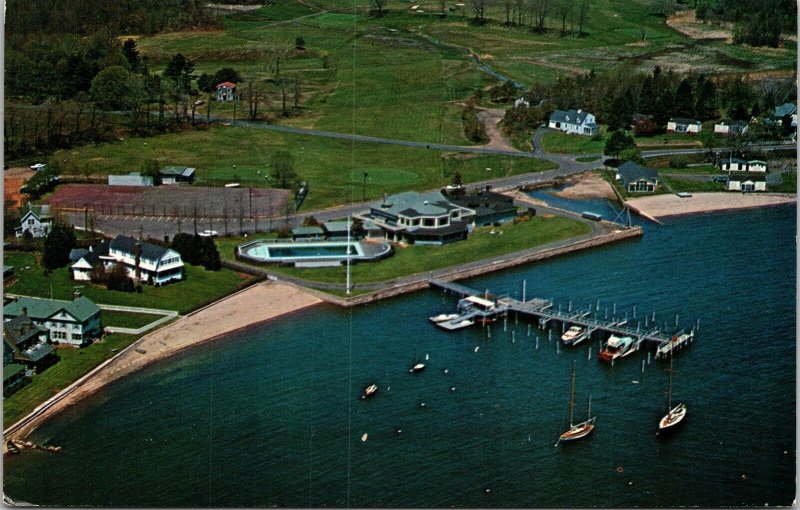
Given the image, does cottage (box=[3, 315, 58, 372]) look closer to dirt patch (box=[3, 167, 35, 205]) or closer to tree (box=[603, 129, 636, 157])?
dirt patch (box=[3, 167, 35, 205])

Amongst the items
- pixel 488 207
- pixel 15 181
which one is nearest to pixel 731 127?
pixel 488 207

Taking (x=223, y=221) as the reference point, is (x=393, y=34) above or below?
above

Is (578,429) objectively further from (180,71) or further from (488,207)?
(180,71)

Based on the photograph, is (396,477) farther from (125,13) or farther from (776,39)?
(776,39)

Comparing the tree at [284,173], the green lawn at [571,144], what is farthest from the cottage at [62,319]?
the green lawn at [571,144]

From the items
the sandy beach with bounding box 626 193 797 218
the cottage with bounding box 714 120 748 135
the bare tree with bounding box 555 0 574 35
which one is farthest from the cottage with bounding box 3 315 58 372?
the bare tree with bounding box 555 0 574 35

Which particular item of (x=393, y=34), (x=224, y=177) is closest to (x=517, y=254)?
(x=224, y=177)

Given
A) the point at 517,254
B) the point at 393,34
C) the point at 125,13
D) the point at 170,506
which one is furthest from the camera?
the point at 393,34
